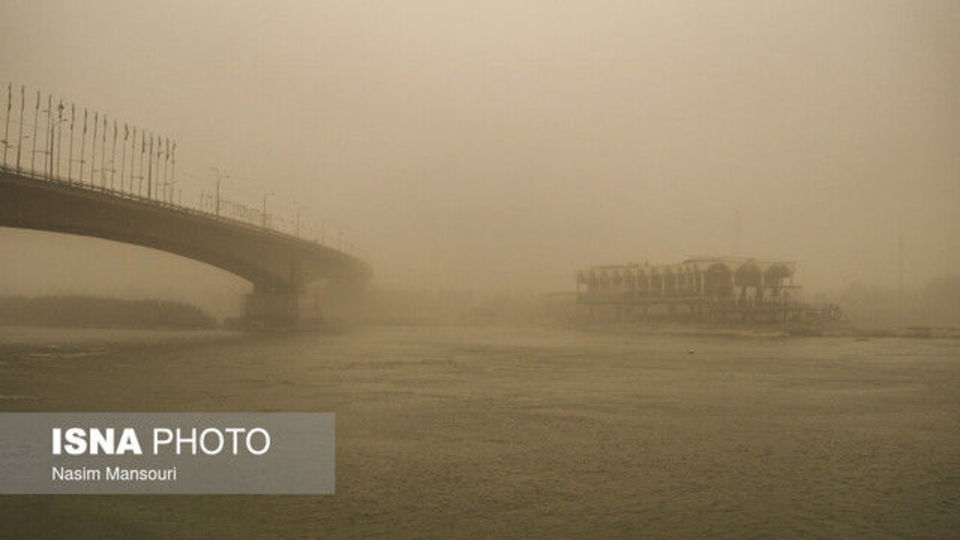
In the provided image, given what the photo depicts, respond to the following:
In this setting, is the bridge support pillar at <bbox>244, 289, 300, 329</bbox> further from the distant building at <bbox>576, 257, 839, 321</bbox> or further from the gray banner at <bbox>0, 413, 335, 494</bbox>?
the gray banner at <bbox>0, 413, 335, 494</bbox>

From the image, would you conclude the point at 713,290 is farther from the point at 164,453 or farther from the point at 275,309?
the point at 164,453

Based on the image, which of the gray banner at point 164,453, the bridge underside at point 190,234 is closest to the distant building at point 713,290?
the bridge underside at point 190,234

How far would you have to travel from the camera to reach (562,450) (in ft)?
76.5

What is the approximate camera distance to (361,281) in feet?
557

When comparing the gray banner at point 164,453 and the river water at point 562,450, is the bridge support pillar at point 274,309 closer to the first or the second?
the river water at point 562,450

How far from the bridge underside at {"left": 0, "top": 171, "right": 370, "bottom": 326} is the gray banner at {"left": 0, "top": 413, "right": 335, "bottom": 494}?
37.6 metres

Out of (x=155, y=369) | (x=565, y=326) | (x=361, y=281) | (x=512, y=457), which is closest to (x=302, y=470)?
(x=512, y=457)

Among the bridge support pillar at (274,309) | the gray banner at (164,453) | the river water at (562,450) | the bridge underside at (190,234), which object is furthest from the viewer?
the bridge support pillar at (274,309)

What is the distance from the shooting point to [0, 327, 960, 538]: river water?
1595cm

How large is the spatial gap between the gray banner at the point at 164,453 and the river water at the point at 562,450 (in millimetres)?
815

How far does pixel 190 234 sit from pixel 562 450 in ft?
230

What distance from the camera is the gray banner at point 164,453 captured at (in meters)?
18.2

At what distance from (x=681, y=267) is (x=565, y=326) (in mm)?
28038

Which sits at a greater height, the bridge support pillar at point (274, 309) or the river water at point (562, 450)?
the bridge support pillar at point (274, 309)
